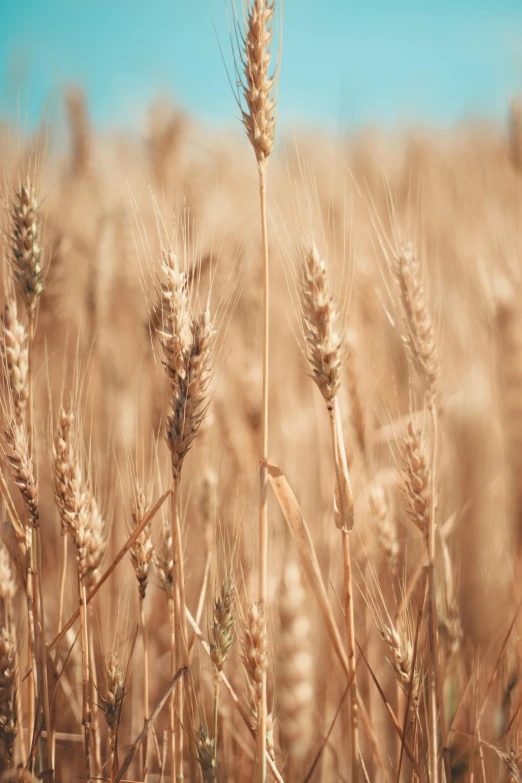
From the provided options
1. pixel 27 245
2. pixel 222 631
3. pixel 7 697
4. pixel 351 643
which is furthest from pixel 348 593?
pixel 27 245

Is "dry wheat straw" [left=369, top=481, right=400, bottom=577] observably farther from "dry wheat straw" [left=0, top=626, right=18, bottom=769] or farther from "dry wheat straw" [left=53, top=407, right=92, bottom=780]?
"dry wheat straw" [left=0, top=626, right=18, bottom=769]

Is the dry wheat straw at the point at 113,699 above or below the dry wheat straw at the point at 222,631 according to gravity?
below

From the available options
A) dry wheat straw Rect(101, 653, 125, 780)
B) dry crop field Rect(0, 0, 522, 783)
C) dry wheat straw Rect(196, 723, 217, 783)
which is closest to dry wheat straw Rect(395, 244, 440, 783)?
dry crop field Rect(0, 0, 522, 783)

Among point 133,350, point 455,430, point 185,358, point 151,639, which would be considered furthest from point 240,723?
point 133,350

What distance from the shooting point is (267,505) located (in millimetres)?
1184

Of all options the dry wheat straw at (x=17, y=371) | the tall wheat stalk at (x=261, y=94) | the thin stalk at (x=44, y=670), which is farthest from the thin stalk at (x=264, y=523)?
the dry wheat straw at (x=17, y=371)

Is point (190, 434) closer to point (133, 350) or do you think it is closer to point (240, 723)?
point (240, 723)

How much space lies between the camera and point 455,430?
5.33 ft

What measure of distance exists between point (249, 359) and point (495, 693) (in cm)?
133

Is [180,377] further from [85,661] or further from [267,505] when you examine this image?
[85,661]

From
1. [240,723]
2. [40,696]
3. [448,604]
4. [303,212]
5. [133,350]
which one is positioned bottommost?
[240,723]

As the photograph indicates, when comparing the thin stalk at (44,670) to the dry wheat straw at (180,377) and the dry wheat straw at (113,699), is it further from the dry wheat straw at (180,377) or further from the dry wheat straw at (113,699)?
the dry wheat straw at (180,377)

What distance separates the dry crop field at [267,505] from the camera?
3.06 ft

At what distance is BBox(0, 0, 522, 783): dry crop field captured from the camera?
3.06ft
